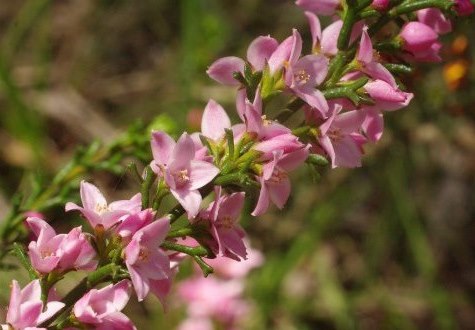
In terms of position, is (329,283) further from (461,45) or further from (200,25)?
(461,45)

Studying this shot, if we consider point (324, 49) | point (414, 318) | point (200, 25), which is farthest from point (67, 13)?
point (324, 49)

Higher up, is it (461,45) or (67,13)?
(461,45)

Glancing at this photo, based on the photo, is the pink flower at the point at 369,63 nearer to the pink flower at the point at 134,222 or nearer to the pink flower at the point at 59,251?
the pink flower at the point at 134,222

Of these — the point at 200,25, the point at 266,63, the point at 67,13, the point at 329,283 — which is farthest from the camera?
the point at 67,13

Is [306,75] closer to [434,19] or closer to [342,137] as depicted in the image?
[342,137]

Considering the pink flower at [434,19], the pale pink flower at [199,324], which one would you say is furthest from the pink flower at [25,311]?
the pale pink flower at [199,324]

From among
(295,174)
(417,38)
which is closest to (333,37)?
(417,38)

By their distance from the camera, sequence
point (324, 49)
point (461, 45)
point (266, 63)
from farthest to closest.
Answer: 1. point (461, 45)
2. point (324, 49)
3. point (266, 63)
